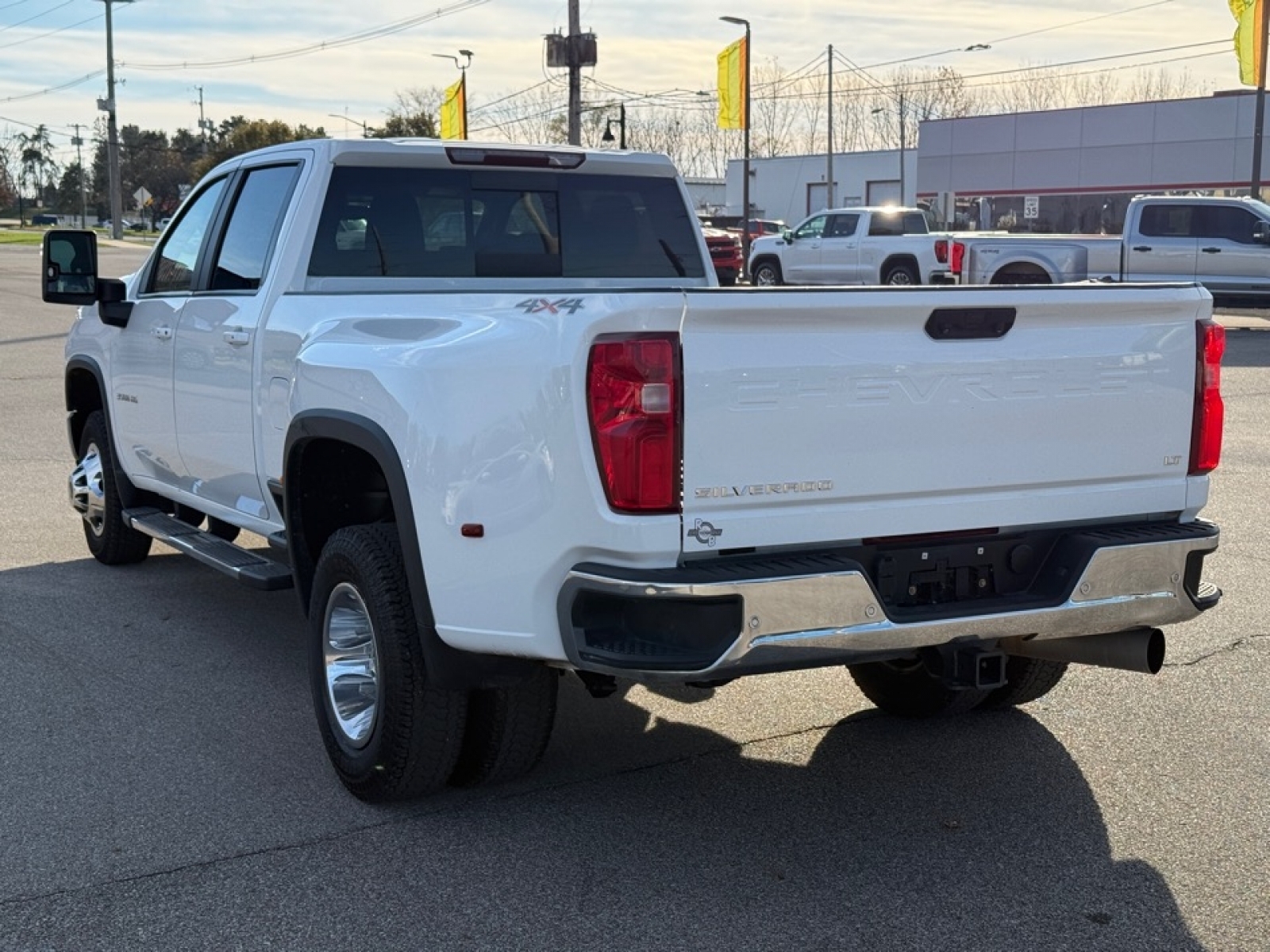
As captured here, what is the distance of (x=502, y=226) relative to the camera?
6211 millimetres

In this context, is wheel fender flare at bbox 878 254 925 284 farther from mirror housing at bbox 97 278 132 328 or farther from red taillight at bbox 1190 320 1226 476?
red taillight at bbox 1190 320 1226 476

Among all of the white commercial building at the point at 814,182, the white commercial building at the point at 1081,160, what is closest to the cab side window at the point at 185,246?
the white commercial building at the point at 1081,160

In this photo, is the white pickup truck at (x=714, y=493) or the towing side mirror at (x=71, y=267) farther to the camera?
the towing side mirror at (x=71, y=267)

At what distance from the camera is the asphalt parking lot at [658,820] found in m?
3.76

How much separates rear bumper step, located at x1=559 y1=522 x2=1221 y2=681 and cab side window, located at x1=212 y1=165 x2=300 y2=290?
110 inches

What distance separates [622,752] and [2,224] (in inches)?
5471

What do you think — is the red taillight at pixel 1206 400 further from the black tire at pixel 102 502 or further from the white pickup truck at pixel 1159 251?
the white pickup truck at pixel 1159 251

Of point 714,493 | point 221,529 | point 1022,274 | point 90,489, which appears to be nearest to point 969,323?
point 714,493

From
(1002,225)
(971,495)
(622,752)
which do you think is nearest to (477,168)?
(622,752)

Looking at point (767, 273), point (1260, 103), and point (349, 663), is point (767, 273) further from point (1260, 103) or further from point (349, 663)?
point (349, 663)

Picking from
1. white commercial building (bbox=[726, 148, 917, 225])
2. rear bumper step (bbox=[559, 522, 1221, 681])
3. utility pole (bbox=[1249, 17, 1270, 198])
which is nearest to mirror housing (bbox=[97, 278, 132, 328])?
rear bumper step (bbox=[559, 522, 1221, 681])

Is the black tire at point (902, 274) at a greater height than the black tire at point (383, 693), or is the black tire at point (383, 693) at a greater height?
the black tire at point (902, 274)

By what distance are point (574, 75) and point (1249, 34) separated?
1566 cm

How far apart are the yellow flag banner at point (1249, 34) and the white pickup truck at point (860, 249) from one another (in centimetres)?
881
